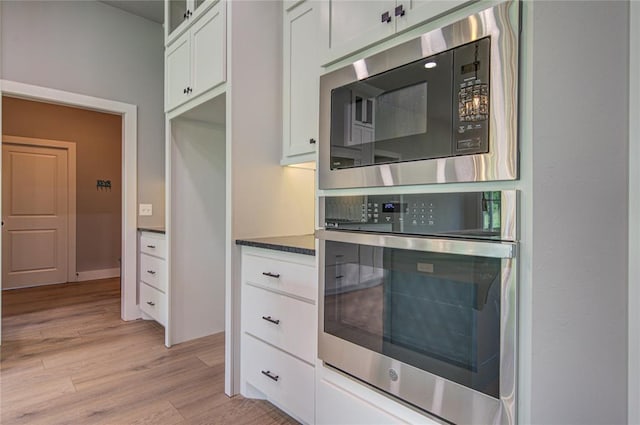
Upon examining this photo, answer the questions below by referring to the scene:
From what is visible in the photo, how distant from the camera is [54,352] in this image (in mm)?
2584

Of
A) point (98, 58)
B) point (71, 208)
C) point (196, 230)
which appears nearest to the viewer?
point (196, 230)

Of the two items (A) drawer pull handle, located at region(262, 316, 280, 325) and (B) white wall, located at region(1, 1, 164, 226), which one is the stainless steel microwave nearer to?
(A) drawer pull handle, located at region(262, 316, 280, 325)

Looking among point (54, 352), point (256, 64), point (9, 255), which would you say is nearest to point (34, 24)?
point (256, 64)

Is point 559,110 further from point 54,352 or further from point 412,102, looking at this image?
point 54,352

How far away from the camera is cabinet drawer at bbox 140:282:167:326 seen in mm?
2914

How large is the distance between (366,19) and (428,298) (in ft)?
3.32

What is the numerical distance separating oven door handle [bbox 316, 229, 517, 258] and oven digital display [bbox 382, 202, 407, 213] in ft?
0.28

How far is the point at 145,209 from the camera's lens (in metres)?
3.46

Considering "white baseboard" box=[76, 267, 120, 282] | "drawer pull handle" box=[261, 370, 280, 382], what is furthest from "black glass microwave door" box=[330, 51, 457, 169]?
"white baseboard" box=[76, 267, 120, 282]

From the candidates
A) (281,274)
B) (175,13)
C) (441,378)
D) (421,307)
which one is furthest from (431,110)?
(175,13)

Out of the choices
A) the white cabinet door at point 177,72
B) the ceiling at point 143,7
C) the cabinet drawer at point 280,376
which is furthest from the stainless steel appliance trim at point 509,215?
the ceiling at point 143,7

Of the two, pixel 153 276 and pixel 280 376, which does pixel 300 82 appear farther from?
pixel 153 276

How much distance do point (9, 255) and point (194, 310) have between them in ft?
11.7

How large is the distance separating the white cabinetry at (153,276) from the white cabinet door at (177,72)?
1.13 m
